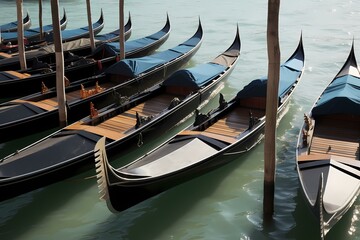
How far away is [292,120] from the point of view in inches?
328

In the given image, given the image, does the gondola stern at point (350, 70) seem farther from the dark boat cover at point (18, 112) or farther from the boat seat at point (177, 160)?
the dark boat cover at point (18, 112)

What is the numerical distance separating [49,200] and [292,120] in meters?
4.60

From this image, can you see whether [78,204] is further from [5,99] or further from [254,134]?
[5,99]

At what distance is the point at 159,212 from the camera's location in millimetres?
5688

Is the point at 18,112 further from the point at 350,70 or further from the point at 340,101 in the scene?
the point at 350,70

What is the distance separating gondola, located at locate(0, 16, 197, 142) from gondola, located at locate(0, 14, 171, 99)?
0.66 metres

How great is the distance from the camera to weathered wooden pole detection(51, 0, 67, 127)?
689cm

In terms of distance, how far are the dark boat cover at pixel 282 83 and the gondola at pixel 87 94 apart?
2373 millimetres

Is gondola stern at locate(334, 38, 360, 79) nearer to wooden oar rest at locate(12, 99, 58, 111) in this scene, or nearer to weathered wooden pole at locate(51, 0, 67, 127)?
weathered wooden pole at locate(51, 0, 67, 127)

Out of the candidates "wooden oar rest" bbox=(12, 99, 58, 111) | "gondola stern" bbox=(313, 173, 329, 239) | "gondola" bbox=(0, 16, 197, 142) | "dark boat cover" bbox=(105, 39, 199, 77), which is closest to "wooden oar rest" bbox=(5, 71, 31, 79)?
"gondola" bbox=(0, 16, 197, 142)

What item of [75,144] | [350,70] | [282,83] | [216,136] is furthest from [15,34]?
[350,70]

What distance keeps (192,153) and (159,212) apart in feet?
2.83

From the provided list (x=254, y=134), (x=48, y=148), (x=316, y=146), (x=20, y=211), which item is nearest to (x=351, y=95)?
(x=316, y=146)

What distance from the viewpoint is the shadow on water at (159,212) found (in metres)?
5.36
